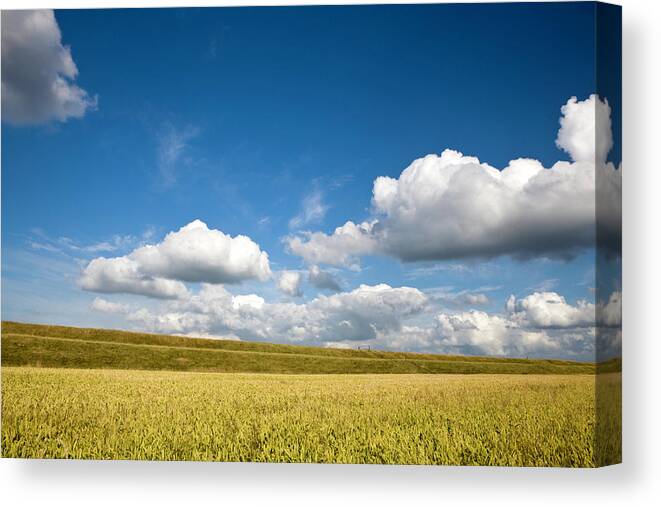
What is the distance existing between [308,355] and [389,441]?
2833cm

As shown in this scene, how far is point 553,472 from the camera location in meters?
7.56

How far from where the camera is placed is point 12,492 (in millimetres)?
8469

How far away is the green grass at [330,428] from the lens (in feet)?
25.2

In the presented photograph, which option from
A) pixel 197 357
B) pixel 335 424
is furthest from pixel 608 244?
pixel 197 357

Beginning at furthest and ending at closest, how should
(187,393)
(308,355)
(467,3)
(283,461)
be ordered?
(308,355), (187,393), (467,3), (283,461)

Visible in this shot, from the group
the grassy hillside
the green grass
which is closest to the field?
the green grass

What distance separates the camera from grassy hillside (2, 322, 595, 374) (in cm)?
2386

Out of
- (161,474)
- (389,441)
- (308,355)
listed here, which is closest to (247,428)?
(161,474)

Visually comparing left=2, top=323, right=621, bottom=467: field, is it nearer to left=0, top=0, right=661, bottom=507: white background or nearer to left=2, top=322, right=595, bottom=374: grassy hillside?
left=0, top=0, right=661, bottom=507: white background

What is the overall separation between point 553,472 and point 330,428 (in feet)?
9.86

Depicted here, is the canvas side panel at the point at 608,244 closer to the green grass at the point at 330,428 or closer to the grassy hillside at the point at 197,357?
the green grass at the point at 330,428

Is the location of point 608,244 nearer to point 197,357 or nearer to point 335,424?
point 335,424

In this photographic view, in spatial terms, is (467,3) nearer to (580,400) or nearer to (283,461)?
(580,400)

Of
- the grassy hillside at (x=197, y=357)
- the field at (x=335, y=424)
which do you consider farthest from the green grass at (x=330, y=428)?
the grassy hillside at (x=197, y=357)
